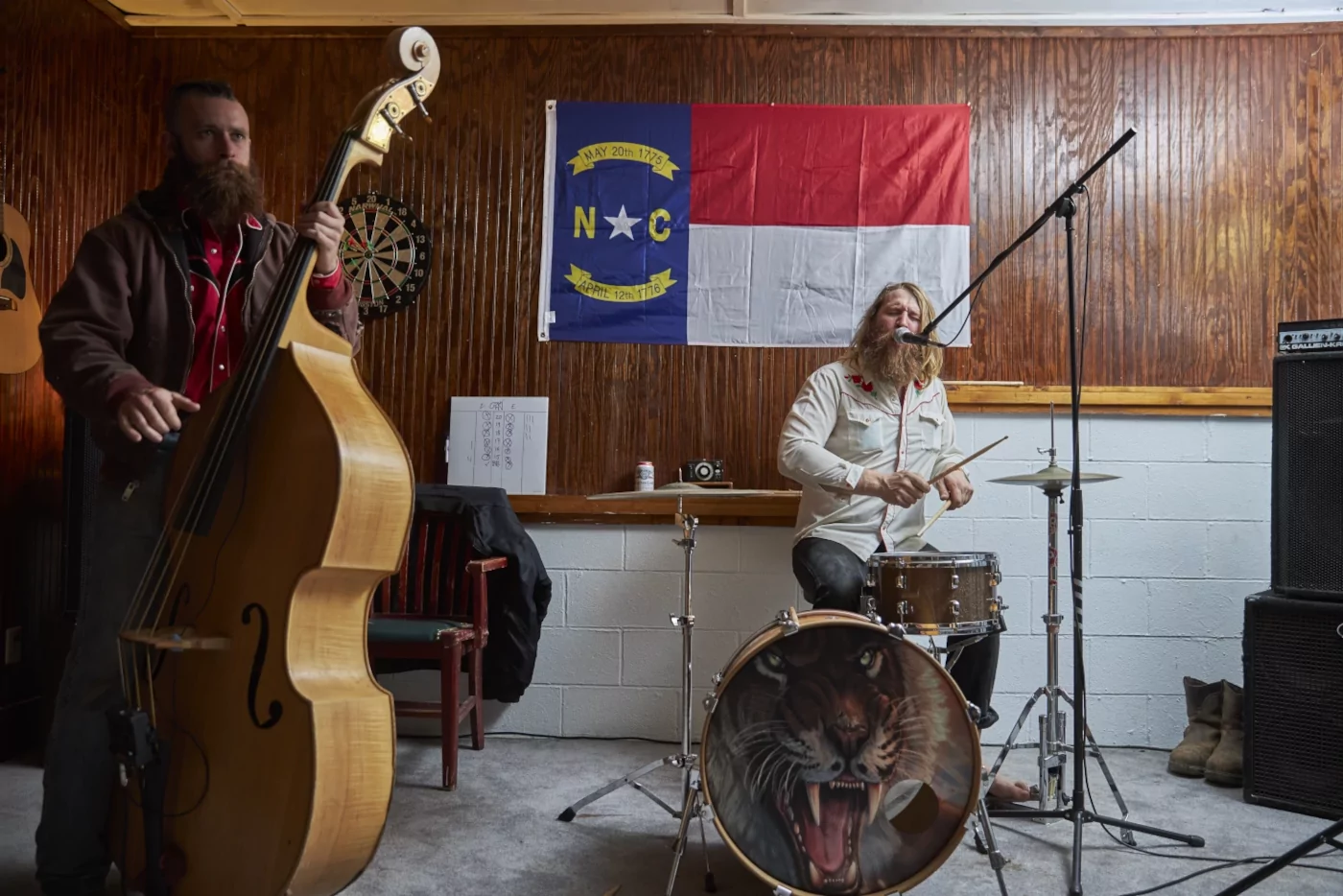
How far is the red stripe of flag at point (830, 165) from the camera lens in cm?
352

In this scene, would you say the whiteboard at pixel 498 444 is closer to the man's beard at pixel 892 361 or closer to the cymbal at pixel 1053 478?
the man's beard at pixel 892 361

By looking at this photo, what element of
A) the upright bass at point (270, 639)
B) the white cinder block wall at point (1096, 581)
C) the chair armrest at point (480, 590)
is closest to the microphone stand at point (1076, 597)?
the white cinder block wall at point (1096, 581)

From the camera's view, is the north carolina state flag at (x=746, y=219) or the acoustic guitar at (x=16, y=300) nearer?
the acoustic guitar at (x=16, y=300)

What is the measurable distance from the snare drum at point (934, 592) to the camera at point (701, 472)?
123 cm

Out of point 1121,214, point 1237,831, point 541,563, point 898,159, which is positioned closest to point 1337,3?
point 1121,214

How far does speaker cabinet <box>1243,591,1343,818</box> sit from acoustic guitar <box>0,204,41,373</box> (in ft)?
12.4

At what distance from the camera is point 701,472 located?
343cm

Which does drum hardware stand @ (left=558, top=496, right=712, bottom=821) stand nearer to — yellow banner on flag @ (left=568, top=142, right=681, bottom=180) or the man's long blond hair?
the man's long blond hair

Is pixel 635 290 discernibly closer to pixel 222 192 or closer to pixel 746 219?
pixel 746 219

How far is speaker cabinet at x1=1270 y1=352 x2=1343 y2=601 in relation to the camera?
2.72m

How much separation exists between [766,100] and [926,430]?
136cm

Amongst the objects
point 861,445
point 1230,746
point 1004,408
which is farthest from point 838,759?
point 1004,408

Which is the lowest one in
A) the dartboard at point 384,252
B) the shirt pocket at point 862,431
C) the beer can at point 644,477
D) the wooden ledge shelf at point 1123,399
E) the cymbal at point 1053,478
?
the beer can at point 644,477

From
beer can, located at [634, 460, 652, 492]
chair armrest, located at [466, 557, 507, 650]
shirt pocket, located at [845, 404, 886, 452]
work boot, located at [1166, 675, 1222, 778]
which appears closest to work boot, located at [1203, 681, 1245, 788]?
work boot, located at [1166, 675, 1222, 778]
